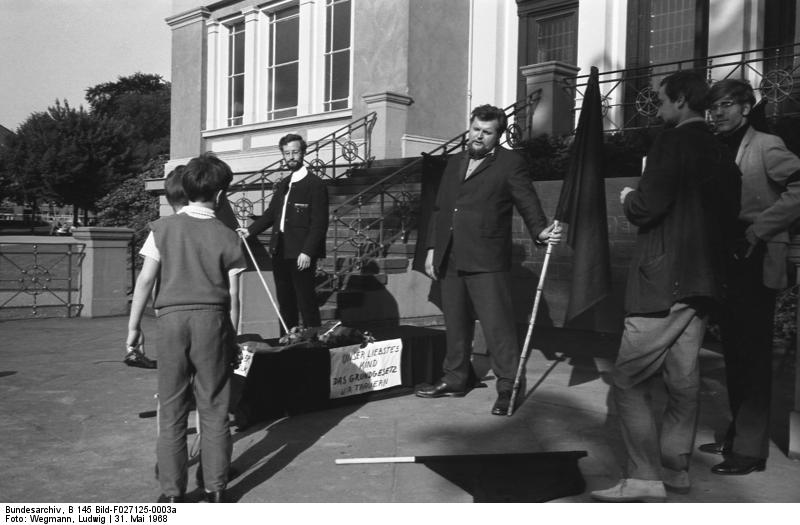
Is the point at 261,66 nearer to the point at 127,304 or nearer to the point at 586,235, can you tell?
the point at 127,304

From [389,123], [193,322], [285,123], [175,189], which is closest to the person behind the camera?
[193,322]

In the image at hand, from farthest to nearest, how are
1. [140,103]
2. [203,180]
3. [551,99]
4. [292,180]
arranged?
[140,103], [551,99], [292,180], [203,180]

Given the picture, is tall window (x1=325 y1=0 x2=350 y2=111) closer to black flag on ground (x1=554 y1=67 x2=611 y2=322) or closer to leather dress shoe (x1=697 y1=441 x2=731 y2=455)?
black flag on ground (x1=554 y1=67 x2=611 y2=322)

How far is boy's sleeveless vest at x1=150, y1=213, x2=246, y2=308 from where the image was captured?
3.98 m

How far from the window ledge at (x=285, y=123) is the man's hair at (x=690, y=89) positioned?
13.4m

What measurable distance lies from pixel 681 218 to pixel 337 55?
15.0 meters

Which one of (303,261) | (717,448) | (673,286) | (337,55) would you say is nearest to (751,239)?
(673,286)

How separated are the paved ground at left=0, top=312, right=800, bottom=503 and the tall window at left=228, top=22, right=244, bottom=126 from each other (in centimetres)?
1364

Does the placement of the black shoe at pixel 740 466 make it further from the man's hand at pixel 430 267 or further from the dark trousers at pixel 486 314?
the man's hand at pixel 430 267

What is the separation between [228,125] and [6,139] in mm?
48632

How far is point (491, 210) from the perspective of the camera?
20.7 ft

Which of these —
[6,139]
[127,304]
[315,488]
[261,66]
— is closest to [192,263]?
[315,488]

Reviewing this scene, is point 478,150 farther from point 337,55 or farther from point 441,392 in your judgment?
point 337,55

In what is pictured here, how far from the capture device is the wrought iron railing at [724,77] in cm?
1159
